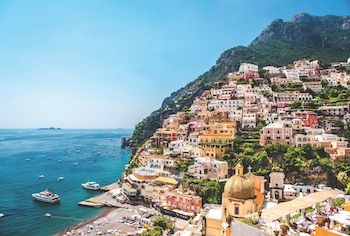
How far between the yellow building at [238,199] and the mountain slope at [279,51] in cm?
7531

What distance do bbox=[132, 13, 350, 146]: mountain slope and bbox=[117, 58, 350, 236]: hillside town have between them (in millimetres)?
38435

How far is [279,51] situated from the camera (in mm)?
117500

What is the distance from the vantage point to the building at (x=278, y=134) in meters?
40.1

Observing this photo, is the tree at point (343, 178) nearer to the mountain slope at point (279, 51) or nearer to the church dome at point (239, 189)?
the church dome at point (239, 189)

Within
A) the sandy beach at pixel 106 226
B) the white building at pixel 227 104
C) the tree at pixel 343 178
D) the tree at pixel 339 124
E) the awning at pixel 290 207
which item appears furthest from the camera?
the white building at pixel 227 104

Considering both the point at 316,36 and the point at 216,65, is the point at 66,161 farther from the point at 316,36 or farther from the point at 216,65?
the point at 316,36

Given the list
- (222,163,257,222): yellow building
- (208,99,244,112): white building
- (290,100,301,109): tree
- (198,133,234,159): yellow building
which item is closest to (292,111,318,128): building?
(290,100,301,109): tree

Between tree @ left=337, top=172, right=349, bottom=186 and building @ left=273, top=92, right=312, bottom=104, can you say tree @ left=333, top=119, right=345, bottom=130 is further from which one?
building @ left=273, top=92, right=312, bottom=104

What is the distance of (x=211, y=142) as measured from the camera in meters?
44.6

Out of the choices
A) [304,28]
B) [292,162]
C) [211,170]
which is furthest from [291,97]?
[304,28]

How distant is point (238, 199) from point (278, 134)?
27.2 metres

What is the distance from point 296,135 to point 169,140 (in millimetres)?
27729

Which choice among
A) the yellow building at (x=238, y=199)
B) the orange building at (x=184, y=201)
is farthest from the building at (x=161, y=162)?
the yellow building at (x=238, y=199)

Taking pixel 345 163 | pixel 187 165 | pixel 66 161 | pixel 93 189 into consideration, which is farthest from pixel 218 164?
pixel 66 161
